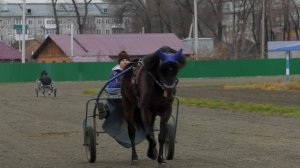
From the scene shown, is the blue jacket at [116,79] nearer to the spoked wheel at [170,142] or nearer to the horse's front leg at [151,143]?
the spoked wheel at [170,142]

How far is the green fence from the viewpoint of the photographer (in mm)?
69000

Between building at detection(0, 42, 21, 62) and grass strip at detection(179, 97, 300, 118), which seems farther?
building at detection(0, 42, 21, 62)

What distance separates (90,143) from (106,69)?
60193 mm

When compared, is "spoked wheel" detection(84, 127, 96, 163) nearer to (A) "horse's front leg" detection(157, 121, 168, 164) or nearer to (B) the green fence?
(A) "horse's front leg" detection(157, 121, 168, 164)

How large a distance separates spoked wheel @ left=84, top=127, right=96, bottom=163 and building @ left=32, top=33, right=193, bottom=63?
7372 centimetres

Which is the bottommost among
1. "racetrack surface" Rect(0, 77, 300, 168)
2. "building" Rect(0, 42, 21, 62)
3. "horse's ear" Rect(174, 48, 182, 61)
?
"racetrack surface" Rect(0, 77, 300, 168)

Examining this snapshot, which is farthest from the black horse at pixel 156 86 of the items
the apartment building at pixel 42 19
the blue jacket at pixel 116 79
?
the apartment building at pixel 42 19

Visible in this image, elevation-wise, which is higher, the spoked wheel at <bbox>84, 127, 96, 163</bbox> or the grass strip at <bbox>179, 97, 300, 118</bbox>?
the spoked wheel at <bbox>84, 127, 96, 163</bbox>

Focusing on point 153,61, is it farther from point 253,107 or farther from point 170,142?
point 253,107

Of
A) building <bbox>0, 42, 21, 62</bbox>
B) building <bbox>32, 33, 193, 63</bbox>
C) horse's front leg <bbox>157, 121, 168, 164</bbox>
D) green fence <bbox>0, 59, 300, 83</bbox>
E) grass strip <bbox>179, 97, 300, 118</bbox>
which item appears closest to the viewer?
horse's front leg <bbox>157, 121, 168, 164</bbox>

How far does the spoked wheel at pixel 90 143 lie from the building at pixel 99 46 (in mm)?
73722

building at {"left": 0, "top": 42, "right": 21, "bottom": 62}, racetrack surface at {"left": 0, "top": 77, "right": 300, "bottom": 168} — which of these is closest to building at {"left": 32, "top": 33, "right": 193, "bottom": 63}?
building at {"left": 0, "top": 42, "right": 21, "bottom": 62}

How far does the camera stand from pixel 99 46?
297 ft

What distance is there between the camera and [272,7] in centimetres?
10625
